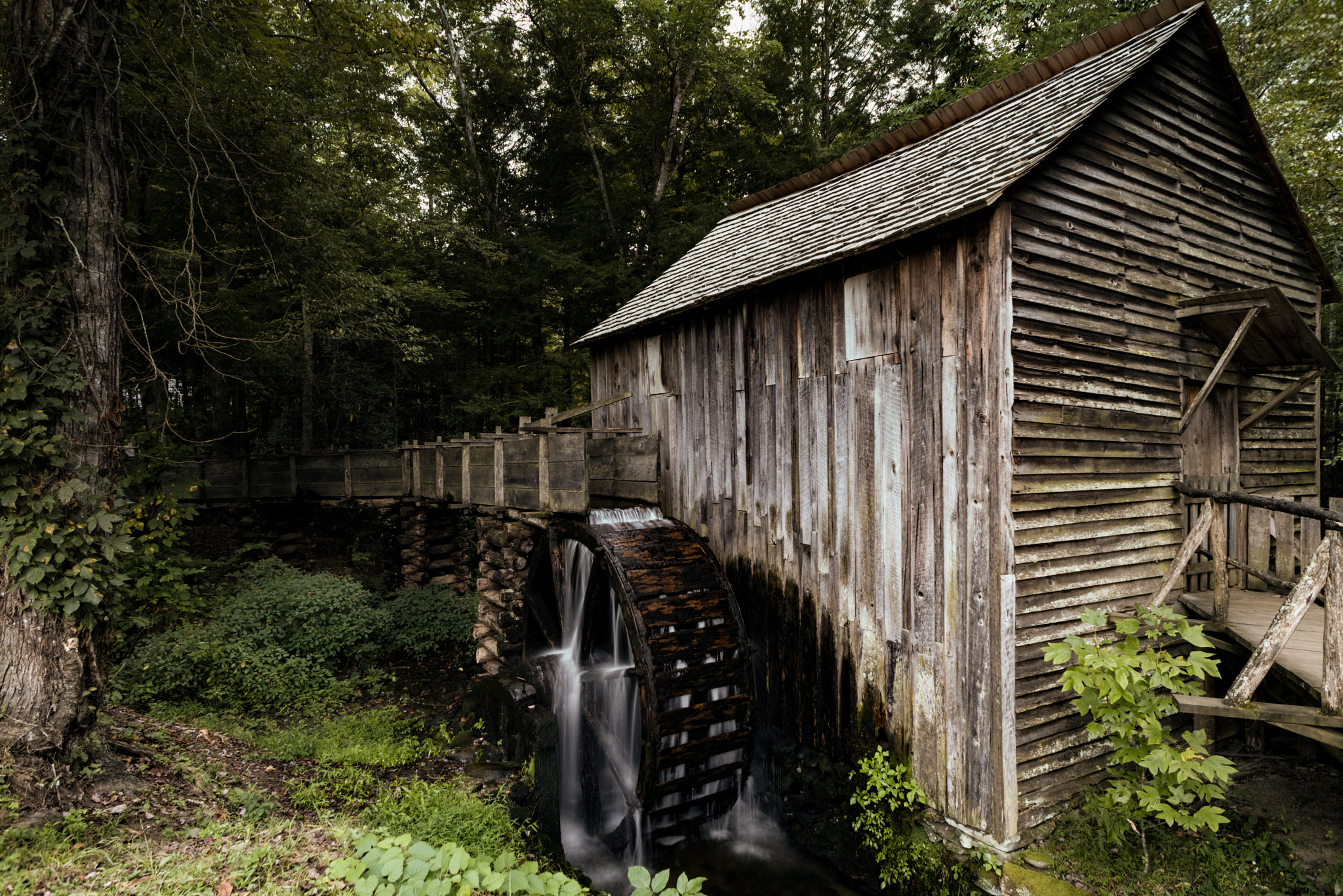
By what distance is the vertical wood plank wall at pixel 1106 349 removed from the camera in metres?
4.32

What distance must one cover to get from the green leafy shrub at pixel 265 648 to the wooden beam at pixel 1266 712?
819 cm

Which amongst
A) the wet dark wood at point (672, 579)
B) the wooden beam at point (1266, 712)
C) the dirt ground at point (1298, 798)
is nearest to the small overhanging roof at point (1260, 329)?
the wooden beam at point (1266, 712)

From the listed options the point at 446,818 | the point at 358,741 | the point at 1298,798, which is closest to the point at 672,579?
the point at 446,818

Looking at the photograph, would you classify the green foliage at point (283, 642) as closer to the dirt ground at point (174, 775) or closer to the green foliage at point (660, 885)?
the dirt ground at point (174, 775)

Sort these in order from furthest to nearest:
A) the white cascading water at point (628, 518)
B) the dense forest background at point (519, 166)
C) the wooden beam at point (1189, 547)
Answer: the dense forest background at point (519, 166), the white cascading water at point (628, 518), the wooden beam at point (1189, 547)

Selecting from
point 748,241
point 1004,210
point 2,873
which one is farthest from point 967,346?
point 2,873

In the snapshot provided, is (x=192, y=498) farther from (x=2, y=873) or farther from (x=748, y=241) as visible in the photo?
(x=748, y=241)

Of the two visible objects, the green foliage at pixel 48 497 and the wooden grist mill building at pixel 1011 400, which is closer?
the green foliage at pixel 48 497

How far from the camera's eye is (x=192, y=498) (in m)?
10.8

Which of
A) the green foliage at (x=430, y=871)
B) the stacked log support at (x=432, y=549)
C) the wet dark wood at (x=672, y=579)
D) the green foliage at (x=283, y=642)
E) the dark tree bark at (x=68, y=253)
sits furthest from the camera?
the stacked log support at (x=432, y=549)

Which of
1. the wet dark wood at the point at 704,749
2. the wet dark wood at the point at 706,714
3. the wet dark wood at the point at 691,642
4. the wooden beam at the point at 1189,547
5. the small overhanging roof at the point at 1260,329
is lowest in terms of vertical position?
the wet dark wood at the point at 704,749

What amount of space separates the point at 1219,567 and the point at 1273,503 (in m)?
0.88

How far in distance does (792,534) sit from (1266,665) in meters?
3.27

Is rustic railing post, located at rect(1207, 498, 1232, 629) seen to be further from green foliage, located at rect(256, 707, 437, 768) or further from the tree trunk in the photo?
the tree trunk
